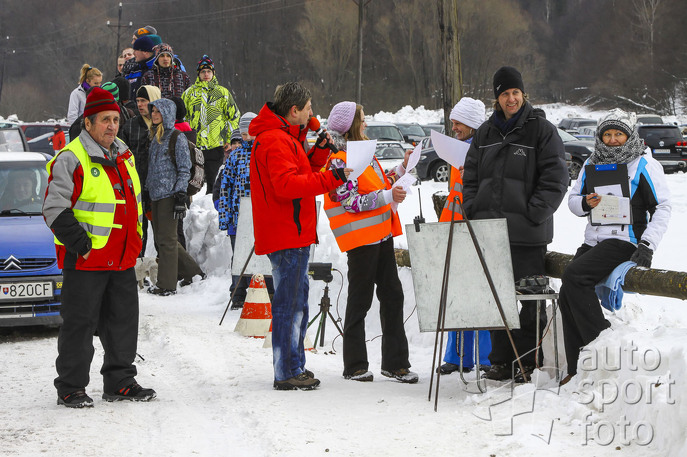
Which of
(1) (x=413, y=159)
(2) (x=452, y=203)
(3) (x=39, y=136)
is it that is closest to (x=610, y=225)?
(2) (x=452, y=203)

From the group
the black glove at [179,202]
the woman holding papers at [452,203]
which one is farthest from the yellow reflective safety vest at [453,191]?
the black glove at [179,202]

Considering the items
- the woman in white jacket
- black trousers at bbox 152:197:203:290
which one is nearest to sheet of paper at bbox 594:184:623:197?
black trousers at bbox 152:197:203:290

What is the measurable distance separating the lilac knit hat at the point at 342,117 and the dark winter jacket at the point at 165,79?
262 inches

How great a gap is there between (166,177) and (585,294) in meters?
5.83

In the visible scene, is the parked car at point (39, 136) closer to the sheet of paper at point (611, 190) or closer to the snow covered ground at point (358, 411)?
the snow covered ground at point (358, 411)

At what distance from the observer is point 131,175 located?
629 centimetres

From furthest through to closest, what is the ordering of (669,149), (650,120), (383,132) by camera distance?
(650,120) → (383,132) → (669,149)

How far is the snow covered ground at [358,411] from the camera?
15.4 feet

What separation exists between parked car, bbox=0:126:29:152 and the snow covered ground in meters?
8.14

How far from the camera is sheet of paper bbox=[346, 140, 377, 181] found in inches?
234

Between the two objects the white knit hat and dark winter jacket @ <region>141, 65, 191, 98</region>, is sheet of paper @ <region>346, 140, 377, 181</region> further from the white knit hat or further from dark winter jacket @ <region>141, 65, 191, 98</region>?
dark winter jacket @ <region>141, 65, 191, 98</region>

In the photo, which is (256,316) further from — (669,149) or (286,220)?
(669,149)

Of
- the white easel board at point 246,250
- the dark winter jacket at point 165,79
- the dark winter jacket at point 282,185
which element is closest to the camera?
the dark winter jacket at point 282,185

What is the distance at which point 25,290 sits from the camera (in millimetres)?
8312
